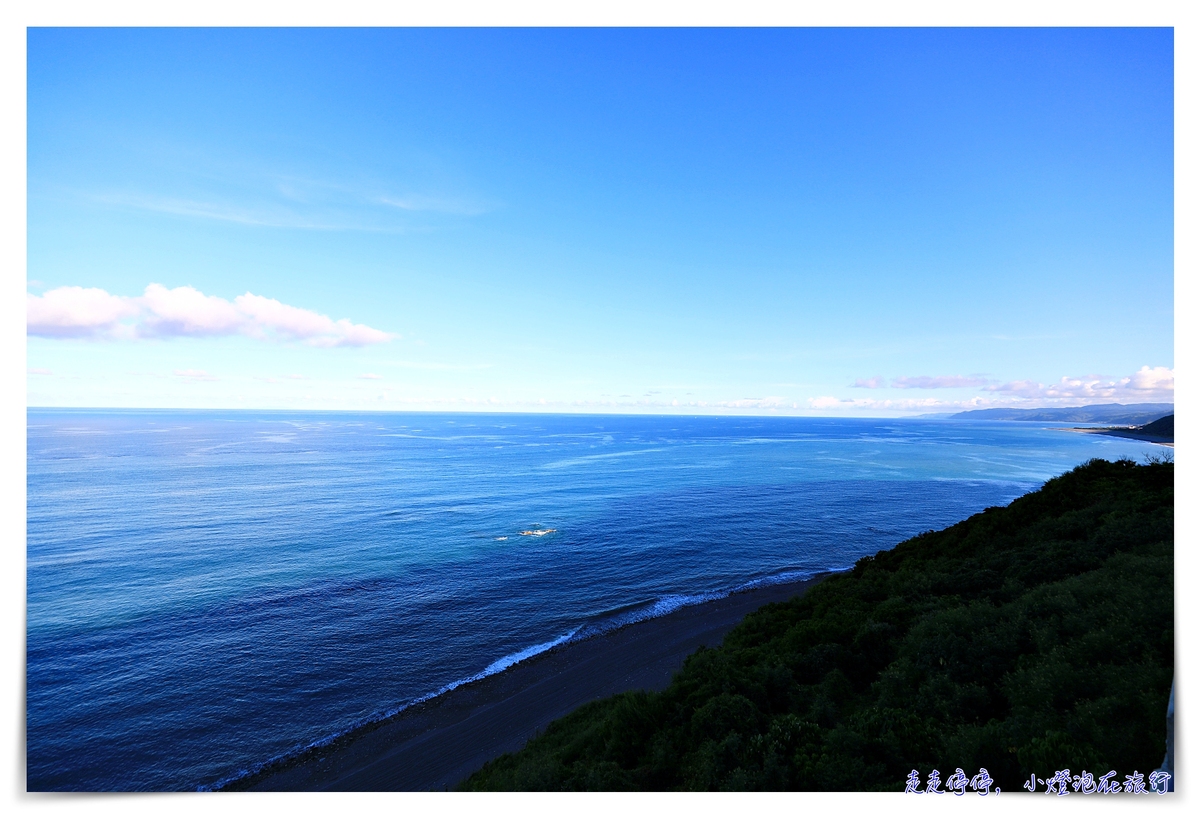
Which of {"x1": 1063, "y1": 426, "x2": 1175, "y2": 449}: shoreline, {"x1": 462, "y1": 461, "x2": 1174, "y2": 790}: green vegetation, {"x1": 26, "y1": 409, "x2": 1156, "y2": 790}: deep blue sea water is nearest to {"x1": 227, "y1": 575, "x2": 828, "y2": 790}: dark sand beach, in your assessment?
{"x1": 26, "y1": 409, "x2": 1156, "y2": 790}: deep blue sea water

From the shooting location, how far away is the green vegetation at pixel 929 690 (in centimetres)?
554

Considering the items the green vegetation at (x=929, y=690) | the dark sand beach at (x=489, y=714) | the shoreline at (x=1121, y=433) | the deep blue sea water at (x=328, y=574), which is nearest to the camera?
the green vegetation at (x=929, y=690)

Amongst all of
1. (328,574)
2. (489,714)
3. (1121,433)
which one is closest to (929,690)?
(489,714)

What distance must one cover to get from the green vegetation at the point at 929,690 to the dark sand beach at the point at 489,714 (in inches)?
129

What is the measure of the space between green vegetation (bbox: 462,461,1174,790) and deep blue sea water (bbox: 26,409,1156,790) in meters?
8.89

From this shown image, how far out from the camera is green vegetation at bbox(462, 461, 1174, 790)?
18.2 ft

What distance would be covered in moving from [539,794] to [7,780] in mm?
7523

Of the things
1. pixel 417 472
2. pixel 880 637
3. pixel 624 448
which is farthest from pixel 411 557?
pixel 624 448

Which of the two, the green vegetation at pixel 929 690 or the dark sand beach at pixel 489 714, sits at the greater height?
the green vegetation at pixel 929 690

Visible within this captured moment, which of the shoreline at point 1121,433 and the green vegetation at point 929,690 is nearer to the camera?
the green vegetation at point 929,690

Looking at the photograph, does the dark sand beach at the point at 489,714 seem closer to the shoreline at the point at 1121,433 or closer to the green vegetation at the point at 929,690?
the green vegetation at the point at 929,690

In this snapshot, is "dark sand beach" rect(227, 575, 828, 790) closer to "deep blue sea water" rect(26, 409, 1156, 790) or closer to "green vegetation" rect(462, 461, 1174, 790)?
"deep blue sea water" rect(26, 409, 1156, 790)

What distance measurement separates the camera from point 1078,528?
11273 mm

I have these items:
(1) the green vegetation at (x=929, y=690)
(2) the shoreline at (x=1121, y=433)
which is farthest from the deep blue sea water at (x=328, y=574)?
(1) the green vegetation at (x=929, y=690)
